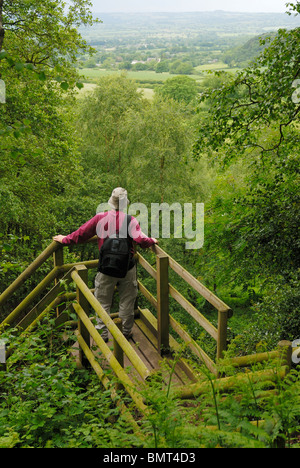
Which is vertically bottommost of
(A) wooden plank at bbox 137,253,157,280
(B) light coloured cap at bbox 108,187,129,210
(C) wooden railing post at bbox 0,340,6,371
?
(C) wooden railing post at bbox 0,340,6,371

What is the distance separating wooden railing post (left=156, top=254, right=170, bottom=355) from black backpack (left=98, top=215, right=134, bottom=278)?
1.17ft

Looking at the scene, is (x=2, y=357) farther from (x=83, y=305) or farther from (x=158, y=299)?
(x=158, y=299)

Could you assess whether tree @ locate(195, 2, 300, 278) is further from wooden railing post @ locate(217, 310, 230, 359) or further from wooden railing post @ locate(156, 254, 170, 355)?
wooden railing post @ locate(217, 310, 230, 359)

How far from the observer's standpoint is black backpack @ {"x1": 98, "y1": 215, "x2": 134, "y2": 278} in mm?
4414

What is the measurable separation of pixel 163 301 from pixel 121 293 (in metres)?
0.55

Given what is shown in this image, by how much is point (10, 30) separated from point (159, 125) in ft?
35.0

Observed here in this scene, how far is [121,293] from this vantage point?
15.8 feet

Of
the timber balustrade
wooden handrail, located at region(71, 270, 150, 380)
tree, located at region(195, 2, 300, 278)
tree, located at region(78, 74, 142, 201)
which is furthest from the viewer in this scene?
tree, located at region(78, 74, 142, 201)

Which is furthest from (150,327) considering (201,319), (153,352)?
(201,319)

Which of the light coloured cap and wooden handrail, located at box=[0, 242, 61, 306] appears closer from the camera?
the light coloured cap

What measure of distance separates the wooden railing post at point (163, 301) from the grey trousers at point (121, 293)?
1.29 feet

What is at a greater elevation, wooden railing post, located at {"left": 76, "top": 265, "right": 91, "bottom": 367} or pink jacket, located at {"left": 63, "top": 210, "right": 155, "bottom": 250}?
pink jacket, located at {"left": 63, "top": 210, "right": 155, "bottom": 250}

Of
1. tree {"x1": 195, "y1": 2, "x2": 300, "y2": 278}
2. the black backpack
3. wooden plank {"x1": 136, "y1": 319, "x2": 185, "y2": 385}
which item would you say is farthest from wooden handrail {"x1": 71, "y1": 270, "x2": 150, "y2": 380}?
tree {"x1": 195, "y1": 2, "x2": 300, "y2": 278}

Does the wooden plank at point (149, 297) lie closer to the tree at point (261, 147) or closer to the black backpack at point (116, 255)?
the black backpack at point (116, 255)
